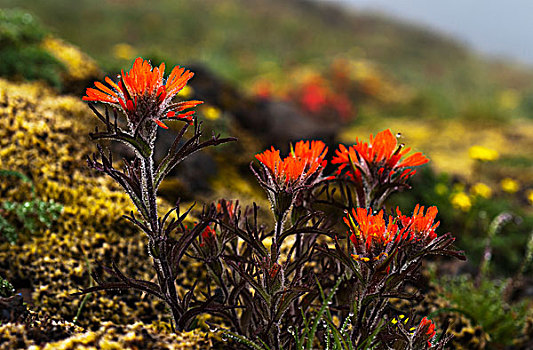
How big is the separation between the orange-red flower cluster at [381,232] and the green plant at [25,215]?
5.75ft

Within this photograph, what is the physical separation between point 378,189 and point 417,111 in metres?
10.4

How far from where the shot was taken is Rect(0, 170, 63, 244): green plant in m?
2.27

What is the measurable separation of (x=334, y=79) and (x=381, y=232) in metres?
11.0

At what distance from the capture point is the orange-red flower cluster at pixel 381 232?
146 cm

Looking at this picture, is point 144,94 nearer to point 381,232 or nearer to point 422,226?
point 381,232

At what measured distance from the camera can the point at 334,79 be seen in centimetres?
1194

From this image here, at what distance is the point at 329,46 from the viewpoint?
1886 cm

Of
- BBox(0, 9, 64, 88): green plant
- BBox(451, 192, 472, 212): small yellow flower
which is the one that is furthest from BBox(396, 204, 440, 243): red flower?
BBox(0, 9, 64, 88): green plant

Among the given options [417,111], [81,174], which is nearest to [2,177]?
[81,174]

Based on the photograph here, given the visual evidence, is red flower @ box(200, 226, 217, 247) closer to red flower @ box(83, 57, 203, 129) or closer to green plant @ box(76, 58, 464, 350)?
green plant @ box(76, 58, 464, 350)

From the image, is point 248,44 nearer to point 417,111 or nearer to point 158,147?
point 417,111

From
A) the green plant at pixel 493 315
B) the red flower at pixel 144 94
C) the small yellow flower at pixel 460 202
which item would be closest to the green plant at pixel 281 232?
the red flower at pixel 144 94

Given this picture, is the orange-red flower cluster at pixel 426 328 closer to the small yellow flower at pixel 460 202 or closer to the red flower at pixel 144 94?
the red flower at pixel 144 94

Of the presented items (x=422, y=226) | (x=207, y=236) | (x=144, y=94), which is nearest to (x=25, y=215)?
(x=207, y=236)
